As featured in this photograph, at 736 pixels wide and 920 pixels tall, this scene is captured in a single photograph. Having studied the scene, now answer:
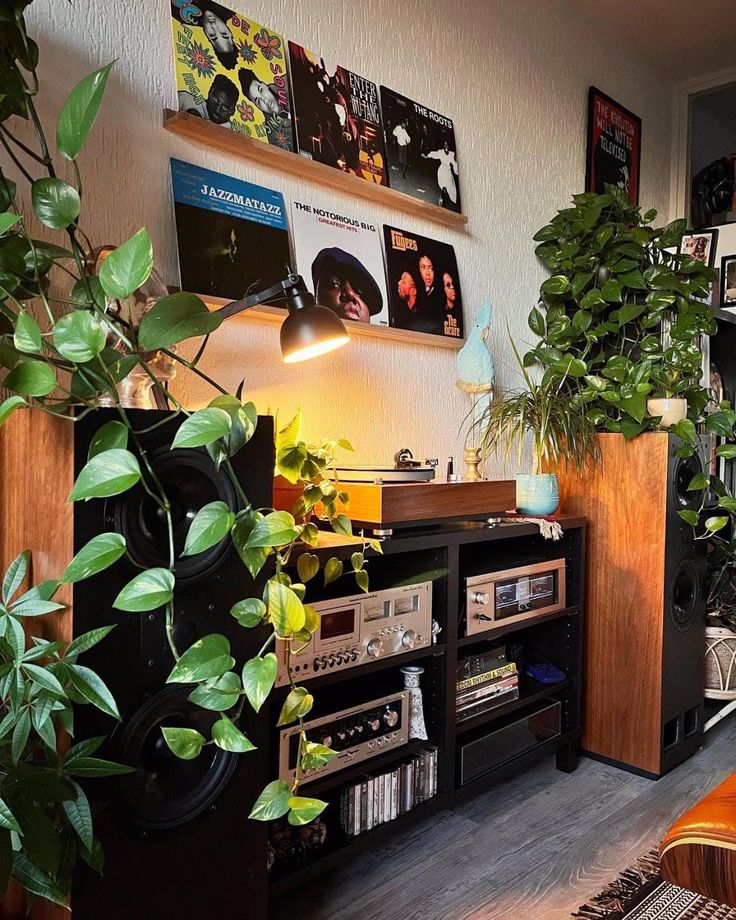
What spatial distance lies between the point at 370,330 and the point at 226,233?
502 millimetres

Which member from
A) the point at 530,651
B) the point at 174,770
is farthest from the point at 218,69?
the point at 530,651

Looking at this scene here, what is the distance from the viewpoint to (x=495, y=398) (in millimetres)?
2498

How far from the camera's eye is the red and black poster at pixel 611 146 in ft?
9.44

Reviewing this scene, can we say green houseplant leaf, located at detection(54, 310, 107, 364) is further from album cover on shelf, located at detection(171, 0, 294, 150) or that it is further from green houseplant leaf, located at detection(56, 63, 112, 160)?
album cover on shelf, located at detection(171, 0, 294, 150)

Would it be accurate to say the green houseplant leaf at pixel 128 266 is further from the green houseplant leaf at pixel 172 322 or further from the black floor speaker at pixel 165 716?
the black floor speaker at pixel 165 716

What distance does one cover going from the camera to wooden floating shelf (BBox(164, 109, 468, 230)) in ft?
5.32

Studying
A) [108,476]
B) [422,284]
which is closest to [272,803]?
[108,476]

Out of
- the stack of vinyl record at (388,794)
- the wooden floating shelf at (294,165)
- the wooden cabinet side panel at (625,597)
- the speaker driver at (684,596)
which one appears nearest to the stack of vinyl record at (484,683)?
the stack of vinyl record at (388,794)

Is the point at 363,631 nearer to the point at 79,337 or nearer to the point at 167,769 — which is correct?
the point at 167,769

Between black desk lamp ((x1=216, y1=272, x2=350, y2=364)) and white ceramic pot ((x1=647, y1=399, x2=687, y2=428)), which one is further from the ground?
black desk lamp ((x1=216, y1=272, x2=350, y2=364))

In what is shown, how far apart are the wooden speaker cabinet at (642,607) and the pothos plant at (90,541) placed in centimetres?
150

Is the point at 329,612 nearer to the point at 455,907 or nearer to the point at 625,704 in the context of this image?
the point at 455,907

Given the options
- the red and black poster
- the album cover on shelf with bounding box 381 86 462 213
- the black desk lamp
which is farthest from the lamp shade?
the red and black poster

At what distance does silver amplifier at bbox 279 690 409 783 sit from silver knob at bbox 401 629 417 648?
4.5 inches
